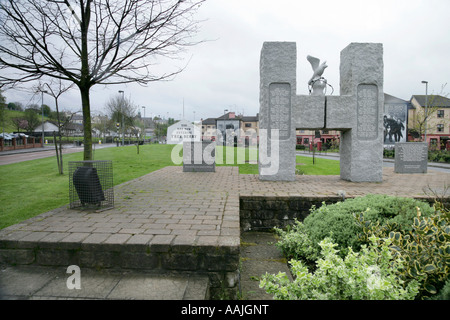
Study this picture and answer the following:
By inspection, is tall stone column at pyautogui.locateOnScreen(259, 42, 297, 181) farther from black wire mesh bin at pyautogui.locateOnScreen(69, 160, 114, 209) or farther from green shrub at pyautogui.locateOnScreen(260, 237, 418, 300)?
green shrub at pyautogui.locateOnScreen(260, 237, 418, 300)

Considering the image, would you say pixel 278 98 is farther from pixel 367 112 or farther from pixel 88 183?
pixel 88 183

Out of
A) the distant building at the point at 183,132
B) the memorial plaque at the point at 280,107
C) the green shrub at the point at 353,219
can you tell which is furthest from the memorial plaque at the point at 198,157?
the distant building at the point at 183,132

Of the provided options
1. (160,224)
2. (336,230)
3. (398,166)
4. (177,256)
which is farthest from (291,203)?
(398,166)

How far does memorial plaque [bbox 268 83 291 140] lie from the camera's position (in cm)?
855

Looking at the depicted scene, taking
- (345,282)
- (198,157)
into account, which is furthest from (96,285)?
(198,157)

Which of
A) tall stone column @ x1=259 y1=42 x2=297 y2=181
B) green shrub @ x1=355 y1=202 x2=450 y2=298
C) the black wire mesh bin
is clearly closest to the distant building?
tall stone column @ x1=259 y1=42 x2=297 y2=181

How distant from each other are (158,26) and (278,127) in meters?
4.56

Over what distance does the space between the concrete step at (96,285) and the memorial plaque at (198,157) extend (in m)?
8.43

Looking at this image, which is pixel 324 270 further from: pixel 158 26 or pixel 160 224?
pixel 158 26

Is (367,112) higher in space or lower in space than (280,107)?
lower

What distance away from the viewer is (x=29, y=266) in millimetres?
3141

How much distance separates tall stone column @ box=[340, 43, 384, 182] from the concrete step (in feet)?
24.4

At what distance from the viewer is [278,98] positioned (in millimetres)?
8562

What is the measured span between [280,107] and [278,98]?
29 cm
